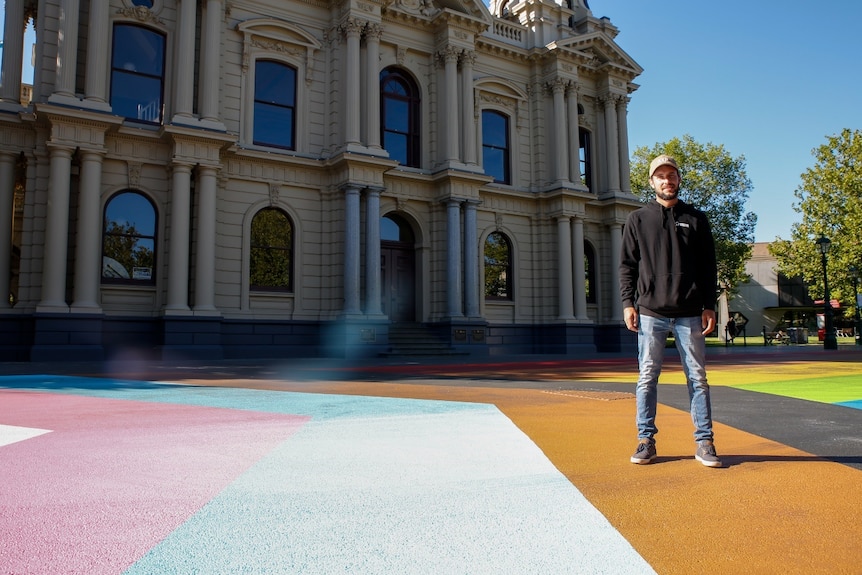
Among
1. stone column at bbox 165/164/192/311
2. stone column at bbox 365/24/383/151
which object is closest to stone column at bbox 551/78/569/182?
stone column at bbox 365/24/383/151

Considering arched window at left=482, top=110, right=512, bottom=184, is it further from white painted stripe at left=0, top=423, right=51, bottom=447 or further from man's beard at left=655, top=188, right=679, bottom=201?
white painted stripe at left=0, top=423, right=51, bottom=447

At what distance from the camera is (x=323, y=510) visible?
302 centimetres

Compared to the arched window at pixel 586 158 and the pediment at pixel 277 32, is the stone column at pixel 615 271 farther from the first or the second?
the pediment at pixel 277 32

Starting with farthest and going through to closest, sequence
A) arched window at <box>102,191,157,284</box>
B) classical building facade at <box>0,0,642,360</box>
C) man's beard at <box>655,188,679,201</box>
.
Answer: arched window at <box>102,191,157,284</box>
classical building facade at <box>0,0,642,360</box>
man's beard at <box>655,188,679,201</box>

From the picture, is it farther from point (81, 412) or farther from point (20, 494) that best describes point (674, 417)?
point (81, 412)

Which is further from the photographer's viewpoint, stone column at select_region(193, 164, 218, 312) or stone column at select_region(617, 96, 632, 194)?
stone column at select_region(617, 96, 632, 194)

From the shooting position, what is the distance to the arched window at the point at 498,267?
977 inches

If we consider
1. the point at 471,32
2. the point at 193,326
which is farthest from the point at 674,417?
the point at 471,32

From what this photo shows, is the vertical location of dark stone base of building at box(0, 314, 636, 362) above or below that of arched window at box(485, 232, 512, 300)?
below

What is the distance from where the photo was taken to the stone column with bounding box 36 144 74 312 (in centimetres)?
1599

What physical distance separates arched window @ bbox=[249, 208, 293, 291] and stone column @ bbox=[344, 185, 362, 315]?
6.37 feet

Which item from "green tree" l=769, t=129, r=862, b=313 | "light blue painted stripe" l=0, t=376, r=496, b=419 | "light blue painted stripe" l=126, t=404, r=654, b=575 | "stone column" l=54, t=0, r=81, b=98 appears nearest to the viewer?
"light blue painted stripe" l=126, t=404, r=654, b=575

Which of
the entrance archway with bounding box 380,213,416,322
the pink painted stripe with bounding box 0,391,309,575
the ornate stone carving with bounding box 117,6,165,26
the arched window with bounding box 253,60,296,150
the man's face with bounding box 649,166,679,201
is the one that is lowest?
the pink painted stripe with bounding box 0,391,309,575

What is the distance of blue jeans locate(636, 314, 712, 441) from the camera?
4180 millimetres
